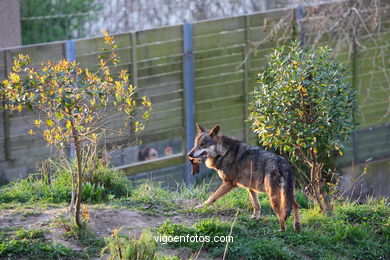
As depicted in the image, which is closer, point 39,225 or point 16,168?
point 39,225

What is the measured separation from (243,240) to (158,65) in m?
5.20

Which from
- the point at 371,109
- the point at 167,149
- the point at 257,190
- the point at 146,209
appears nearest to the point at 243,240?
the point at 257,190

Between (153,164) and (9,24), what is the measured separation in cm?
495

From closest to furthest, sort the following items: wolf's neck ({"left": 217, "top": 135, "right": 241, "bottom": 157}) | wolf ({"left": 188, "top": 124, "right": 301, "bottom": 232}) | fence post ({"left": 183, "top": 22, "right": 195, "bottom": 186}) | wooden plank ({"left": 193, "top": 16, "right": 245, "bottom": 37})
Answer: wolf ({"left": 188, "top": 124, "right": 301, "bottom": 232}) < wolf's neck ({"left": 217, "top": 135, "right": 241, "bottom": 157}) < fence post ({"left": 183, "top": 22, "right": 195, "bottom": 186}) < wooden plank ({"left": 193, "top": 16, "right": 245, "bottom": 37})

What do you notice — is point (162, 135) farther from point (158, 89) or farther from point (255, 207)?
point (255, 207)

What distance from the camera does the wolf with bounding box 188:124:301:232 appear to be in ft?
24.4

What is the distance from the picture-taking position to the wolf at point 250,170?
24.4 ft

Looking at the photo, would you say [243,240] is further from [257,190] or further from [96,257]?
[96,257]

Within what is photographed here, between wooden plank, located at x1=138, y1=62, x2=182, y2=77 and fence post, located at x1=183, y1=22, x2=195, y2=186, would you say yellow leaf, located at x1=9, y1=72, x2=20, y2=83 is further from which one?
fence post, located at x1=183, y1=22, x2=195, y2=186

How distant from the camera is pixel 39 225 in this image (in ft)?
23.2

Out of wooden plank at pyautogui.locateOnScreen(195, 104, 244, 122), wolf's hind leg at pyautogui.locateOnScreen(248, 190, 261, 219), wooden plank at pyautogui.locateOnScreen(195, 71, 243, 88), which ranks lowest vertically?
wolf's hind leg at pyautogui.locateOnScreen(248, 190, 261, 219)

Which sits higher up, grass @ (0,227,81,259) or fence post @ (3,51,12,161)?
fence post @ (3,51,12,161)

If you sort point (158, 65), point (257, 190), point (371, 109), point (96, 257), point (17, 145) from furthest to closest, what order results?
point (371, 109)
point (158, 65)
point (17, 145)
point (257, 190)
point (96, 257)

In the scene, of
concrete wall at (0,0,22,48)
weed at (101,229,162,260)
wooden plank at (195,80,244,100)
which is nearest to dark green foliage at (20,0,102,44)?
concrete wall at (0,0,22,48)
